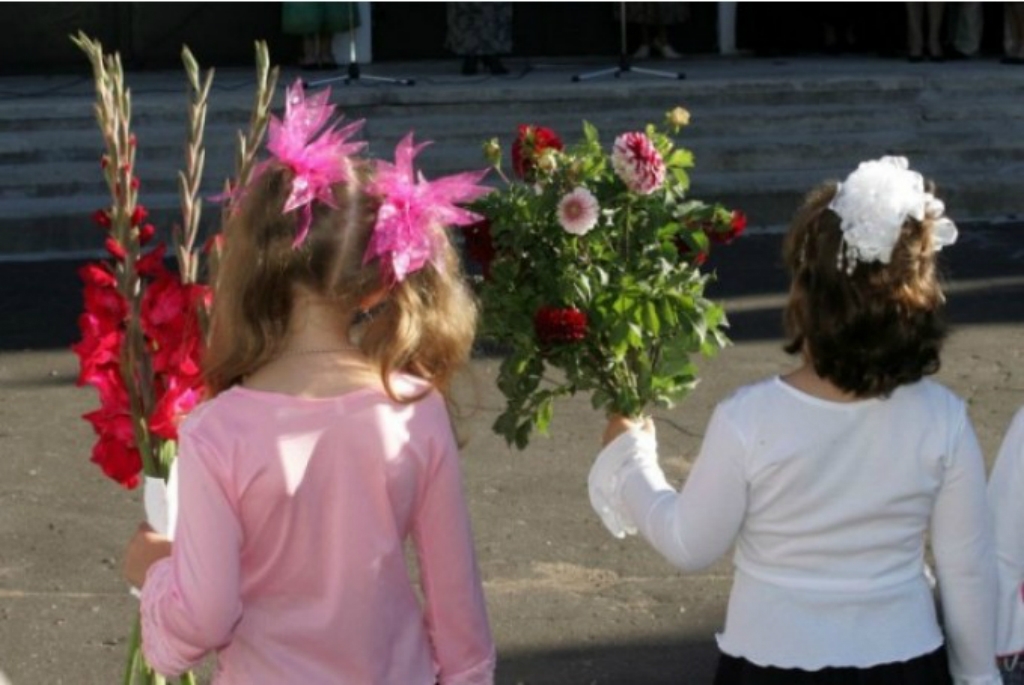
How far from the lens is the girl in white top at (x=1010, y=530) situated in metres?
3.15

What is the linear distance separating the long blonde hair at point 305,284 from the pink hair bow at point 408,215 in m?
0.03

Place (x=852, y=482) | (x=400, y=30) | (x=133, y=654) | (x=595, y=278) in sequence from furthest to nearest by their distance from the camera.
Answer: (x=400, y=30), (x=595, y=278), (x=133, y=654), (x=852, y=482)

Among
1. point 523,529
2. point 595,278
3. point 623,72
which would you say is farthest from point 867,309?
point 623,72

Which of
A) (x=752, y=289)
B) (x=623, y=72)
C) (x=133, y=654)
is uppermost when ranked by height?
(x=623, y=72)

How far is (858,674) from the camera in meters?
2.99

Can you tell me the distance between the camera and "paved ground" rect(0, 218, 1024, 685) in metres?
5.19

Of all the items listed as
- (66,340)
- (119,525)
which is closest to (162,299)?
(119,525)

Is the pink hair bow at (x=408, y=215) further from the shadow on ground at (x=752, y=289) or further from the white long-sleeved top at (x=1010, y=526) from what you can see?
the shadow on ground at (x=752, y=289)

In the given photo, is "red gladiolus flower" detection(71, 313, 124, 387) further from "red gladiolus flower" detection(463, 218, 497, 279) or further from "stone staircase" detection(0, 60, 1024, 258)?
"stone staircase" detection(0, 60, 1024, 258)

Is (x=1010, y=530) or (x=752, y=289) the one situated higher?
(x=1010, y=530)

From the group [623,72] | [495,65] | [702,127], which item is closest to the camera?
[702,127]

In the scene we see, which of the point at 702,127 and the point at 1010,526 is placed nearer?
the point at 1010,526

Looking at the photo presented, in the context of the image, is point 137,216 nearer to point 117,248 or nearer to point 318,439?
point 117,248

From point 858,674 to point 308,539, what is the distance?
0.88 metres
